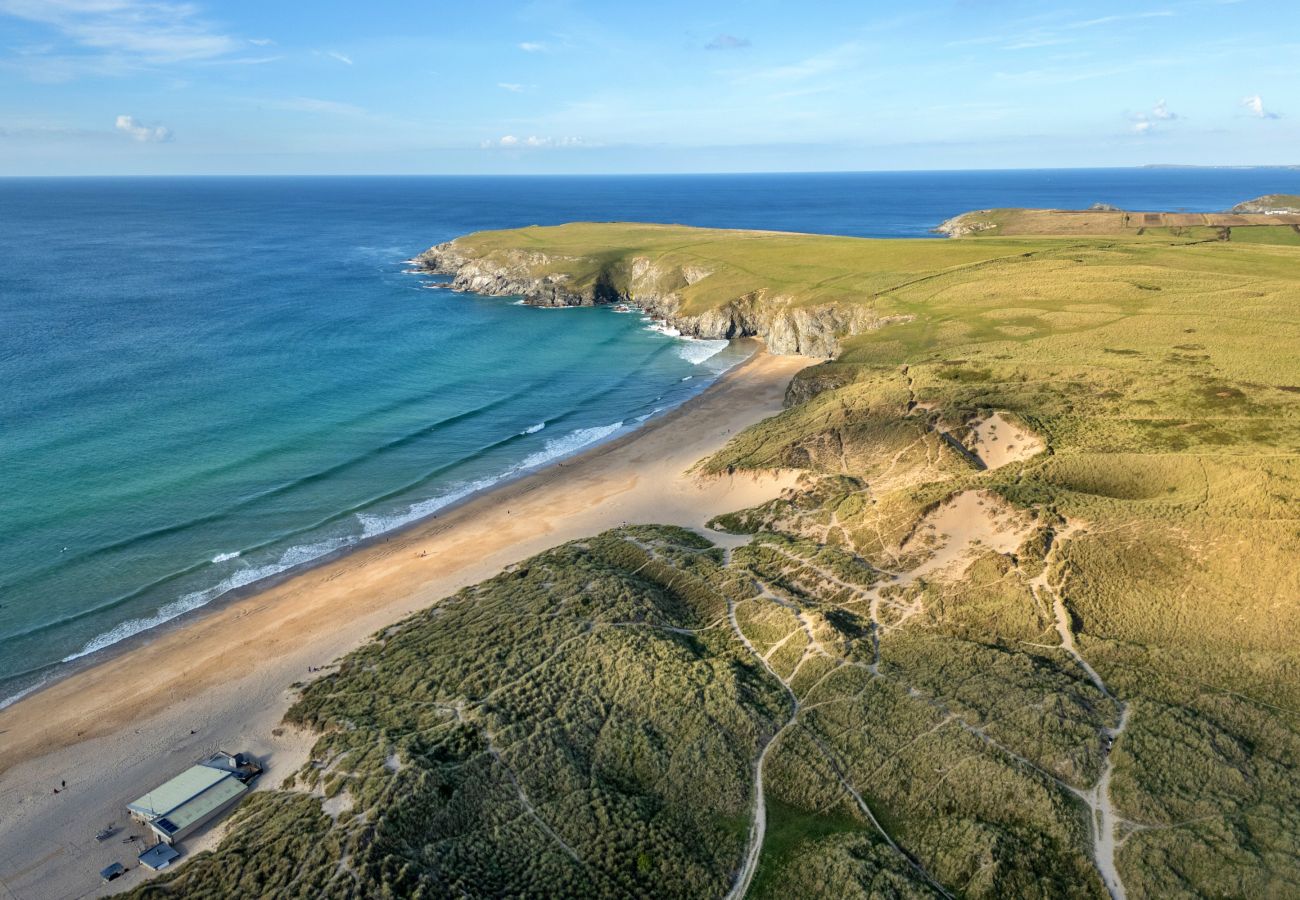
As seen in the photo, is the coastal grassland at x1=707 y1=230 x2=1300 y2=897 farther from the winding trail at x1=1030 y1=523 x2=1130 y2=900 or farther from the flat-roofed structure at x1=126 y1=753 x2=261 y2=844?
the flat-roofed structure at x1=126 y1=753 x2=261 y2=844

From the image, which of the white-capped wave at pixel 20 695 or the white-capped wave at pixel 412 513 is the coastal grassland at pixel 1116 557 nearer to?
the white-capped wave at pixel 412 513

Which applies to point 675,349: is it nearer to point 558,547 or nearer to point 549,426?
point 549,426

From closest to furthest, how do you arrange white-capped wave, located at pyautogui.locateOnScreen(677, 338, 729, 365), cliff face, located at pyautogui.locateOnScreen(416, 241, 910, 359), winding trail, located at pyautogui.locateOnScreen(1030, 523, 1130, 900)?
1. winding trail, located at pyautogui.locateOnScreen(1030, 523, 1130, 900)
2. cliff face, located at pyautogui.locateOnScreen(416, 241, 910, 359)
3. white-capped wave, located at pyautogui.locateOnScreen(677, 338, 729, 365)

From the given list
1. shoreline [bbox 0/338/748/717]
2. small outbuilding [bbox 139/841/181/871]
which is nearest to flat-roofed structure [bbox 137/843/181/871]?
small outbuilding [bbox 139/841/181/871]

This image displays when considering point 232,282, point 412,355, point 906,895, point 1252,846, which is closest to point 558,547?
point 906,895

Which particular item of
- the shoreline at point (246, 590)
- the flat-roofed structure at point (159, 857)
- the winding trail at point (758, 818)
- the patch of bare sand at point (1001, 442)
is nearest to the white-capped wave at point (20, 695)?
the shoreline at point (246, 590)

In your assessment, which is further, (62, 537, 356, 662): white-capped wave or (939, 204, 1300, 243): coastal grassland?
(939, 204, 1300, 243): coastal grassland
